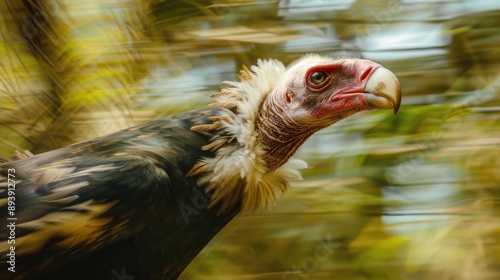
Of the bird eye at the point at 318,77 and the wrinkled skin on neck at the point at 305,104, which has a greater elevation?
the bird eye at the point at 318,77

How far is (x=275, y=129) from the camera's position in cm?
165

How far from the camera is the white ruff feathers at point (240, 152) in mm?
1591

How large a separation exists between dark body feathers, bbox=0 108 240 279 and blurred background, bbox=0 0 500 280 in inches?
24.4

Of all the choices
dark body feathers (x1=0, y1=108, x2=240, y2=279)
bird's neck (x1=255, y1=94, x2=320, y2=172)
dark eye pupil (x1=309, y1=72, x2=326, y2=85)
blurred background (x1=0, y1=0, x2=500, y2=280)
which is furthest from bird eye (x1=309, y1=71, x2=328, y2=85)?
blurred background (x1=0, y1=0, x2=500, y2=280)

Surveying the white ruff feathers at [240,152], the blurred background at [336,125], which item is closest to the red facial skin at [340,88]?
the white ruff feathers at [240,152]

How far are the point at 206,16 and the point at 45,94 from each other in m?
0.63

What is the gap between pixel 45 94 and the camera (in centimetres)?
227

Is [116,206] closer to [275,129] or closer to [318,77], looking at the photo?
[275,129]

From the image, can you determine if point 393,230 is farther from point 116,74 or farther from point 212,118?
point 116,74

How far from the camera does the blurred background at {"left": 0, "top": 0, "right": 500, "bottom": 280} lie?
216 cm

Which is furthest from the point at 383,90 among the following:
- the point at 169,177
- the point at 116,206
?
the point at 116,206

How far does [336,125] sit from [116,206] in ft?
3.49

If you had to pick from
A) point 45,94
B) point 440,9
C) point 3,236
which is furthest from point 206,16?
point 3,236

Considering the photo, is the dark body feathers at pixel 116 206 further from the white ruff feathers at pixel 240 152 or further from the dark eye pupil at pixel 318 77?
the dark eye pupil at pixel 318 77
